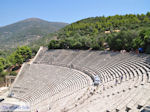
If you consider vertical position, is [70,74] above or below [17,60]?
below

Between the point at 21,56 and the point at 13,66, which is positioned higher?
the point at 21,56

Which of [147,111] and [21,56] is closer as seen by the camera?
[147,111]

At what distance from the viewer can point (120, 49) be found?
22266 millimetres

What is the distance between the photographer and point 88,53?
24.6 m

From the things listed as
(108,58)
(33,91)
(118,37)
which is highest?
(118,37)

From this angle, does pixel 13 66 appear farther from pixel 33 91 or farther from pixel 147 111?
pixel 147 111

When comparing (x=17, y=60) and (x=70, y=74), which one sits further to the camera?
(x=17, y=60)

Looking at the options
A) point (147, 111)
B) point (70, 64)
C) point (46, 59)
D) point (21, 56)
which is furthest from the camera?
point (21, 56)

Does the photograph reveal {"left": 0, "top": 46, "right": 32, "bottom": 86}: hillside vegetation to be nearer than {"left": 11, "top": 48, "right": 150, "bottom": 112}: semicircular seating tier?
No

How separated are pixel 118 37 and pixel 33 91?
51.8 ft

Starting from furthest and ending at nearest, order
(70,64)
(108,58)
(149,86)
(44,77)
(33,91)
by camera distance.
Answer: (70,64) → (44,77) → (108,58) → (33,91) → (149,86)

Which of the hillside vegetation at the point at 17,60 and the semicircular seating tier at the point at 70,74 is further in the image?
the hillside vegetation at the point at 17,60

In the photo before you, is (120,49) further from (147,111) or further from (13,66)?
(13,66)

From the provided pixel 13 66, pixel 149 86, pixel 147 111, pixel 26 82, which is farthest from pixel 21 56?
pixel 147 111
